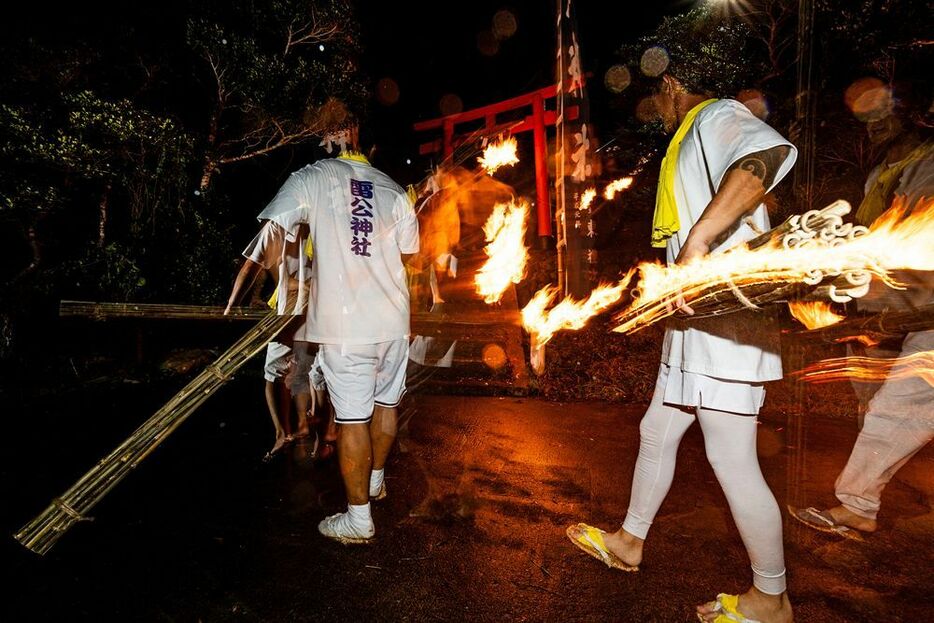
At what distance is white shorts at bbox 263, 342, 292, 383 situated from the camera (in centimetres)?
436

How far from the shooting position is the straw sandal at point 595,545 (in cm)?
271

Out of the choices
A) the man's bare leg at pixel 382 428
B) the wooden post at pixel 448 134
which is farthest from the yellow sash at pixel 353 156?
the wooden post at pixel 448 134

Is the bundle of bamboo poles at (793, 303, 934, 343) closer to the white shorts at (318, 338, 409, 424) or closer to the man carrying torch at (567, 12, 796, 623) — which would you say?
the man carrying torch at (567, 12, 796, 623)

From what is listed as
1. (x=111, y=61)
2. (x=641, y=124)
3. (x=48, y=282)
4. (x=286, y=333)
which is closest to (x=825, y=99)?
(x=641, y=124)

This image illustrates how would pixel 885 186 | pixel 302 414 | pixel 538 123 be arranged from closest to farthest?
pixel 885 186 → pixel 302 414 → pixel 538 123

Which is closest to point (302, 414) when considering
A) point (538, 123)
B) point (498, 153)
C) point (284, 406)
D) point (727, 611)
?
point (284, 406)

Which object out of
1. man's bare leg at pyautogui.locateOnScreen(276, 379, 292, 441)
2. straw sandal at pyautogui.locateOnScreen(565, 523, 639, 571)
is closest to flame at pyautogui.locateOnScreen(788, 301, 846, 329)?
straw sandal at pyautogui.locateOnScreen(565, 523, 639, 571)

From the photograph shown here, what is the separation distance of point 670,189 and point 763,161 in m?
0.48

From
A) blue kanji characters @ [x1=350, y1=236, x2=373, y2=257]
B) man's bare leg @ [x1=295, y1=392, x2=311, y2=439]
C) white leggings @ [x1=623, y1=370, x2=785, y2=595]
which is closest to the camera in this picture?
white leggings @ [x1=623, y1=370, x2=785, y2=595]

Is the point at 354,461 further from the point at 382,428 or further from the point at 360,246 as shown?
the point at 360,246

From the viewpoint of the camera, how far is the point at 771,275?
2004 millimetres

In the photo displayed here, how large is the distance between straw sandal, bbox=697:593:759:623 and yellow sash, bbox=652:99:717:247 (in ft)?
5.71

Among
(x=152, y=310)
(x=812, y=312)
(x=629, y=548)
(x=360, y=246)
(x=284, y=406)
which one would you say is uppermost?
(x=360, y=246)

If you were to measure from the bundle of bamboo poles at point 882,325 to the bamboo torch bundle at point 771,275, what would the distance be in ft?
3.37
